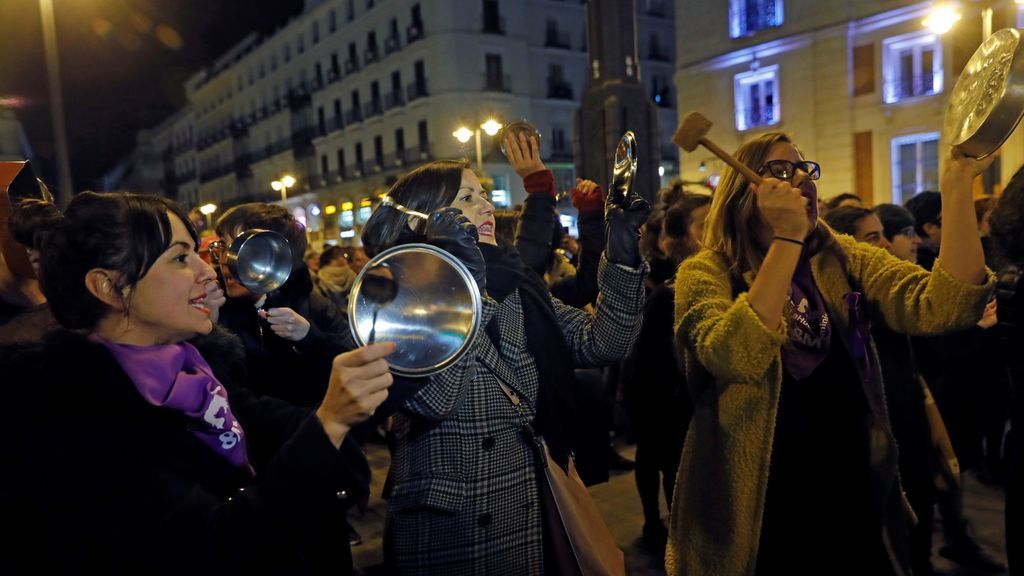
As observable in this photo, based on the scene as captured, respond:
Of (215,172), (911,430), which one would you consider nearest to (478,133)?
(911,430)

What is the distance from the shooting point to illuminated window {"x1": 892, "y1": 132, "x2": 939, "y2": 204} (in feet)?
64.7

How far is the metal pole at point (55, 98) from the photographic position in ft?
32.4

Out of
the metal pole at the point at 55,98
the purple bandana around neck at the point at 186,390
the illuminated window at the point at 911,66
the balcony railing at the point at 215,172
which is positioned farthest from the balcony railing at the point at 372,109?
the purple bandana around neck at the point at 186,390

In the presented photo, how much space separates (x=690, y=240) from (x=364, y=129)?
40.2m

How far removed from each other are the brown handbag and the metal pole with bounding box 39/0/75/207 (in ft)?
32.7

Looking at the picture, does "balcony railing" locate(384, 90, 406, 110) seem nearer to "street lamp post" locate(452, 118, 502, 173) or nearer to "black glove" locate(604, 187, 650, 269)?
"street lamp post" locate(452, 118, 502, 173)

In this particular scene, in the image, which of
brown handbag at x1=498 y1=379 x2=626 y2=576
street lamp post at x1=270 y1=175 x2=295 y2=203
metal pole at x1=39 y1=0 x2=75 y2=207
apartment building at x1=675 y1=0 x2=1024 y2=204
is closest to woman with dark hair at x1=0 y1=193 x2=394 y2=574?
brown handbag at x1=498 y1=379 x2=626 y2=576

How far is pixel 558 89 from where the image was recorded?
38719 mm

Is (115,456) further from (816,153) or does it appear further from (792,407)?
(816,153)

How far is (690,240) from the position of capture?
403cm

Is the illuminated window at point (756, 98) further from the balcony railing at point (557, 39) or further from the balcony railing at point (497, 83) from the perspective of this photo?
the balcony railing at point (557, 39)

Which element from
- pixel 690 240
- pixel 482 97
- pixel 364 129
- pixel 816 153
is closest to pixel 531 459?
pixel 690 240

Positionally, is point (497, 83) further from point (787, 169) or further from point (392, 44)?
point (787, 169)

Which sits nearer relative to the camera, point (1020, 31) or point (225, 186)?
point (1020, 31)
